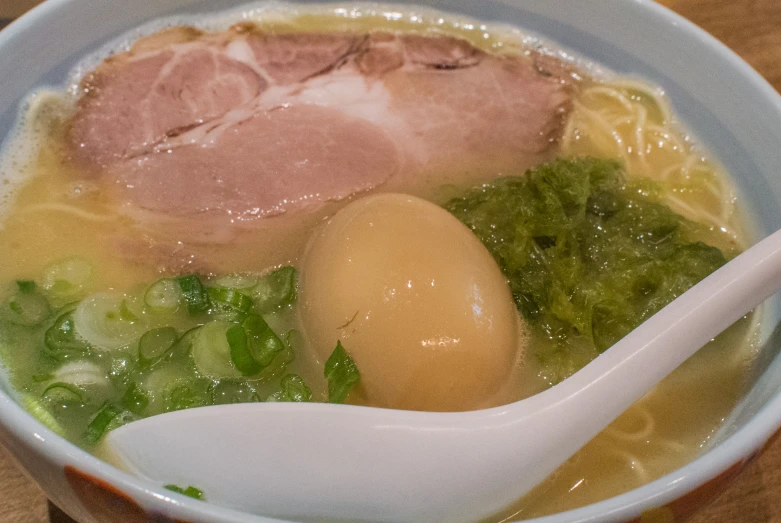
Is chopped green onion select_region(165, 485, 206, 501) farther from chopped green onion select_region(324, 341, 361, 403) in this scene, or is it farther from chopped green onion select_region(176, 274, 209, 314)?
chopped green onion select_region(176, 274, 209, 314)

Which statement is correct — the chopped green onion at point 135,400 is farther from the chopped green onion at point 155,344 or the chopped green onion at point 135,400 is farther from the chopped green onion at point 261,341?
the chopped green onion at point 261,341

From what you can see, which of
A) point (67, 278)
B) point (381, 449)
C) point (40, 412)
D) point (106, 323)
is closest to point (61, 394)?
point (40, 412)

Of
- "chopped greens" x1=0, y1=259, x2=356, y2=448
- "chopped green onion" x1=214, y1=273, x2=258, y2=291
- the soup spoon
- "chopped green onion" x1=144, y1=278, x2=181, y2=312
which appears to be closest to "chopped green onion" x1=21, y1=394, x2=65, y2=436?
"chopped greens" x1=0, y1=259, x2=356, y2=448

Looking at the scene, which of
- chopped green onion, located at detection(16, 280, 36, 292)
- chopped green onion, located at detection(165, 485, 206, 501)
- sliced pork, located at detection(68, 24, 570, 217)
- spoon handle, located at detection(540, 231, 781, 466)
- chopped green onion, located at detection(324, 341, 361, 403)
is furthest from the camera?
sliced pork, located at detection(68, 24, 570, 217)

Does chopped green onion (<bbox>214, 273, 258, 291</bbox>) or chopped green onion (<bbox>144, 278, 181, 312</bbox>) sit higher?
chopped green onion (<bbox>144, 278, 181, 312</bbox>)

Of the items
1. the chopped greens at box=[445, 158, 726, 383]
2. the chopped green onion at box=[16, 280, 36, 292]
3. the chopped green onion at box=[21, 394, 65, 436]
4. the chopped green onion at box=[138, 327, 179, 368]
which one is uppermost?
the chopped green onion at box=[16, 280, 36, 292]

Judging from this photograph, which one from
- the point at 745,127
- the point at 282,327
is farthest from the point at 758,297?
the point at 282,327

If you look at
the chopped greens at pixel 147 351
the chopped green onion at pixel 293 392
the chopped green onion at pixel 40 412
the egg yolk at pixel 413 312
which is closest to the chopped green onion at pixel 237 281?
the chopped greens at pixel 147 351
